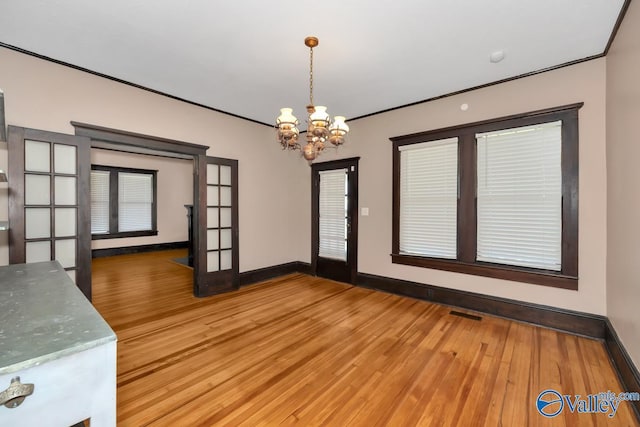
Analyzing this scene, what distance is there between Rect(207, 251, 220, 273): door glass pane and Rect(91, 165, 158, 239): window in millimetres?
4657

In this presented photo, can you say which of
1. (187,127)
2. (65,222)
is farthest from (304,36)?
(65,222)

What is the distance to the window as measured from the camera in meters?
7.00

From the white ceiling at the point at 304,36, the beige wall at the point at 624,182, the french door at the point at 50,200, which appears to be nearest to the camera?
the beige wall at the point at 624,182

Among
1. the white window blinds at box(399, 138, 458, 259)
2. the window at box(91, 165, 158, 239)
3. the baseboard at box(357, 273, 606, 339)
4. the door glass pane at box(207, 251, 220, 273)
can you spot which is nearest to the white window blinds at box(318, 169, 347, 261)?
the baseboard at box(357, 273, 606, 339)

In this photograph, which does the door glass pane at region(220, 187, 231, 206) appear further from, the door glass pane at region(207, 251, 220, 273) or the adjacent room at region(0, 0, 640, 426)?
the door glass pane at region(207, 251, 220, 273)

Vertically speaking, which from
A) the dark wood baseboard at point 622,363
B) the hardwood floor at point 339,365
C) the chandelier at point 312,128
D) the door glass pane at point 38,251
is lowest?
the hardwood floor at point 339,365

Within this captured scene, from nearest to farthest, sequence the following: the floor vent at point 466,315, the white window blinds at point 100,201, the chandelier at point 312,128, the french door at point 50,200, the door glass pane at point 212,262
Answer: the chandelier at point 312,128, the french door at point 50,200, the floor vent at point 466,315, the door glass pane at point 212,262, the white window blinds at point 100,201

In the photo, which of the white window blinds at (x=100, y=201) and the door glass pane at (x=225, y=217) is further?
the white window blinds at (x=100, y=201)

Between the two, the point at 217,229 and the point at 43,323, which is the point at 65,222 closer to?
the point at 217,229

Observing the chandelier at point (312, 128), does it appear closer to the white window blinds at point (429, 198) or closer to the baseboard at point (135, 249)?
the white window blinds at point (429, 198)

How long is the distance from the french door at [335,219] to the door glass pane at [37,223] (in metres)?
3.67

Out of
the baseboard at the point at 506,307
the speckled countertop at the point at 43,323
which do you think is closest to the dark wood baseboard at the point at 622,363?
the baseboard at the point at 506,307

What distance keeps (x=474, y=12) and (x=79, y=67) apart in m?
4.02

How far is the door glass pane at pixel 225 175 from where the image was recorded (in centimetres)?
440
